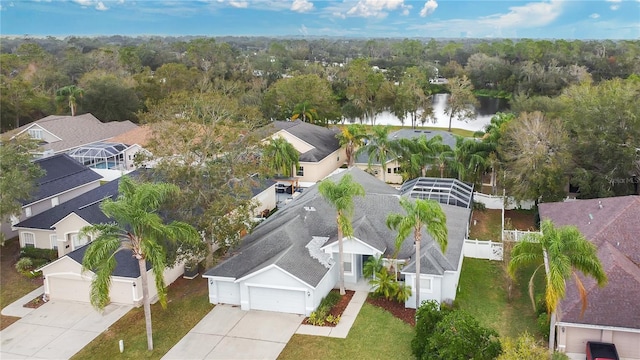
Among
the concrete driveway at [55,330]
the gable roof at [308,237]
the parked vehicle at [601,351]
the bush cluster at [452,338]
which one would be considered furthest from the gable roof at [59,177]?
the parked vehicle at [601,351]

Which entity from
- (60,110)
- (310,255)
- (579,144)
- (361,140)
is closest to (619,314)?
(310,255)

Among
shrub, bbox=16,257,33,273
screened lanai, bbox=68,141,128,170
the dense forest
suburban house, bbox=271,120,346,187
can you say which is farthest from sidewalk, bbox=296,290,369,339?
screened lanai, bbox=68,141,128,170

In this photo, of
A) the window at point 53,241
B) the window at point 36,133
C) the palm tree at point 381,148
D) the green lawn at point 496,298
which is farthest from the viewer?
the window at point 36,133

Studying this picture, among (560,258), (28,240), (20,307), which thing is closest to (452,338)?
(560,258)

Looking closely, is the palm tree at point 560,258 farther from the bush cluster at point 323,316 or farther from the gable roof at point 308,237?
the bush cluster at point 323,316

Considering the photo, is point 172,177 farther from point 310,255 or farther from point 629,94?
point 629,94

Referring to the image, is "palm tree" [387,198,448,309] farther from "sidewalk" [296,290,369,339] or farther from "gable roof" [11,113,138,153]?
"gable roof" [11,113,138,153]
